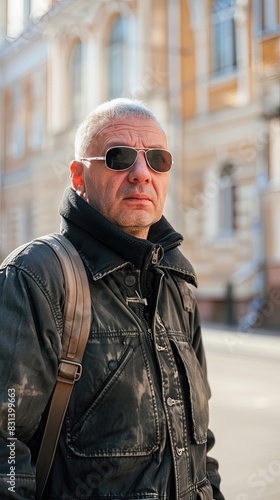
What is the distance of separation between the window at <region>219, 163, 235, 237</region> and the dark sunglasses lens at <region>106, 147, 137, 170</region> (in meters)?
9.60

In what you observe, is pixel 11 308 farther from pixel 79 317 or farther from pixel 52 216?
pixel 52 216

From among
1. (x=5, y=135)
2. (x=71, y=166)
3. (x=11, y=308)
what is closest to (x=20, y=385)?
(x=11, y=308)

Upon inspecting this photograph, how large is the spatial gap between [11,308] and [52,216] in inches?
458

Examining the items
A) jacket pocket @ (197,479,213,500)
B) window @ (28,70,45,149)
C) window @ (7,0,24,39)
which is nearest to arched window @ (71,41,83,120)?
window @ (28,70,45,149)

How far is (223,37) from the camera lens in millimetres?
11102

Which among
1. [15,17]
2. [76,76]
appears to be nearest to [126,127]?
[15,17]

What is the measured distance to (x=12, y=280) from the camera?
1.28 metres

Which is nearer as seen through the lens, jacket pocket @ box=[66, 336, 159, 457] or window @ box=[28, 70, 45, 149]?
jacket pocket @ box=[66, 336, 159, 457]

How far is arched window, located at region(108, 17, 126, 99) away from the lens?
12516mm

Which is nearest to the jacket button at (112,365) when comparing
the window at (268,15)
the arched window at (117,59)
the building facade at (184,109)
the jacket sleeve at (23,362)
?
the jacket sleeve at (23,362)

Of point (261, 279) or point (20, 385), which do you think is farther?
point (261, 279)

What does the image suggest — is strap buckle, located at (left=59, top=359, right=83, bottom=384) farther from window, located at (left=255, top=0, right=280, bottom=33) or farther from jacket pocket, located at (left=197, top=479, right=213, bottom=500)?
window, located at (left=255, top=0, right=280, bottom=33)

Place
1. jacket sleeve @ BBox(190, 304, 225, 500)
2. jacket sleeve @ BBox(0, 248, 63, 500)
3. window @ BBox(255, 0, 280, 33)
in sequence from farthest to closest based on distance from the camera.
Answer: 1. window @ BBox(255, 0, 280, 33)
2. jacket sleeve @ BBox(190, 304, 225, 500)
3. jacket sleeve @ BBox(0, 248, 63, 500)

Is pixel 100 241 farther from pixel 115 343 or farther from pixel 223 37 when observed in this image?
pixel 223 37
